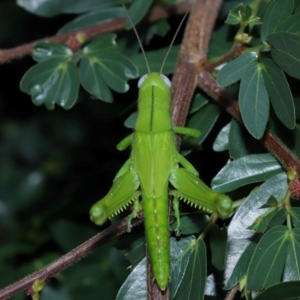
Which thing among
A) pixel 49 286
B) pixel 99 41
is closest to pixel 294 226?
pixel 99 41

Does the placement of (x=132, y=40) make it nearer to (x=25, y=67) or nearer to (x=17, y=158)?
(x=25, y=67)

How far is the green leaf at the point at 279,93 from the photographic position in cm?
119

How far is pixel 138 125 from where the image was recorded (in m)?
1.41

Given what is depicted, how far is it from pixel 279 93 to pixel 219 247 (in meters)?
0.33

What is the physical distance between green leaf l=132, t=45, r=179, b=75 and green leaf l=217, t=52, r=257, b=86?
1.20 feet

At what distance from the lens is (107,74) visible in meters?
1.63

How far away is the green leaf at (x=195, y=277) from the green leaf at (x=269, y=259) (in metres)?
0.10

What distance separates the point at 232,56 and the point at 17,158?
1.53m

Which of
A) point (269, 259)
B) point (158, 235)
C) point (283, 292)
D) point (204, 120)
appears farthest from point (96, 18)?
point (283, 292)

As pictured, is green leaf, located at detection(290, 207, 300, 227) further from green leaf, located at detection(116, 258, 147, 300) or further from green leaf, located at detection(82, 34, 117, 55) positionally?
green leaf, located at detection(82, 34, 117, 55)

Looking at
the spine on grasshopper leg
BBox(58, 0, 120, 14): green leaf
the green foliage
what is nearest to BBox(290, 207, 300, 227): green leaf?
the green foliage

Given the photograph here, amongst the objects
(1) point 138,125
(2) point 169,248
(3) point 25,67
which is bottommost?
(3) point 25,67

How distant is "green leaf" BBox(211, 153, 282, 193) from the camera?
130 centimetres

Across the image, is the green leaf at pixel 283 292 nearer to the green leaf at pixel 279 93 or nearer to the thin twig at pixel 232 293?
the thin twig at pixel 232 293
